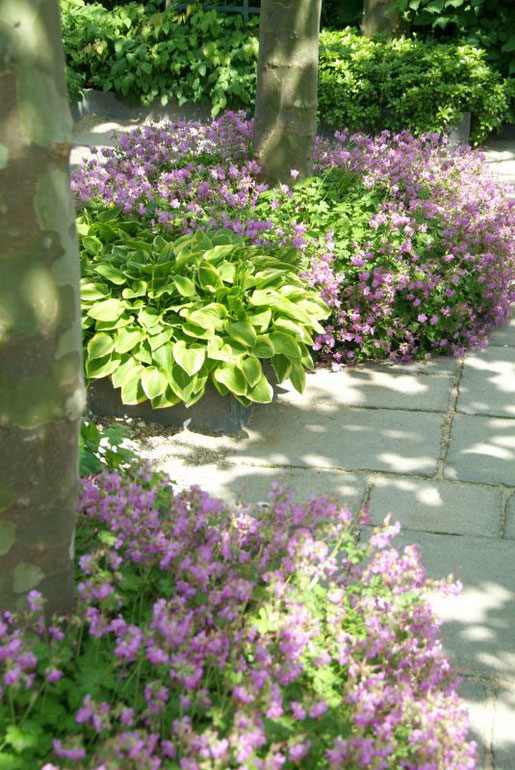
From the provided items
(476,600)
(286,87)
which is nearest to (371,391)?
(476,600)

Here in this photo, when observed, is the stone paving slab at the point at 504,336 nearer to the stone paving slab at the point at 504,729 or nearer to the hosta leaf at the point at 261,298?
the hosta leaf at the point at 261,298

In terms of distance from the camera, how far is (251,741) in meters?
2.10

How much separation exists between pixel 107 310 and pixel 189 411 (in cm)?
68

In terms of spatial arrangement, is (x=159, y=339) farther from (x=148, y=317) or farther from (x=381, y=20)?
(x=381, y=20)

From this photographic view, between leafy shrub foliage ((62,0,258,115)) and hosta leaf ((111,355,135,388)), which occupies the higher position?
leafy shrub foliage ((62,0,258,115))

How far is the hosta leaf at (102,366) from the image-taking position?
5059mm

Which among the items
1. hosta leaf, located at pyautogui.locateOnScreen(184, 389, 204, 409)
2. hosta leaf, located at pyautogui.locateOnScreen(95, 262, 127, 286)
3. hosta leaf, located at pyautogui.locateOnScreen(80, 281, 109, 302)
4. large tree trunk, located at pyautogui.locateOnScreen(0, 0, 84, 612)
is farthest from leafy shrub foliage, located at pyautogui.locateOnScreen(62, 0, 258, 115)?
large tree trunk, located at pyautogui.locateOnScreen(0, 0, 84, 612)

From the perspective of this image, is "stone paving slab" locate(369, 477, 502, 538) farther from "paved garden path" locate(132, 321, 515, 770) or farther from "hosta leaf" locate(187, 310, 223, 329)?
"hosta leaf" locate(187, 310, 223, 329)

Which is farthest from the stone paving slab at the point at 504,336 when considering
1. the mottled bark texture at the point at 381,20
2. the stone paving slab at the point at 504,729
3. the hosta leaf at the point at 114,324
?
the mottled bark texture at the point at 381,20

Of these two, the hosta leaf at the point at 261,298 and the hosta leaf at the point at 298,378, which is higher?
the hosta leaf at the point at 261,298

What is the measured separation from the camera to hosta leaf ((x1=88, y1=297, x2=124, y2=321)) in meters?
5.14

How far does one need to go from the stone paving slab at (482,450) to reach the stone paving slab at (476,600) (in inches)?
22.6

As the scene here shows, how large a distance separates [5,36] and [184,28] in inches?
421

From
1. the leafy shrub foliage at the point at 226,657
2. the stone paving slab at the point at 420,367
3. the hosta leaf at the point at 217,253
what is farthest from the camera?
the stone paving slab at the point at 420,367
